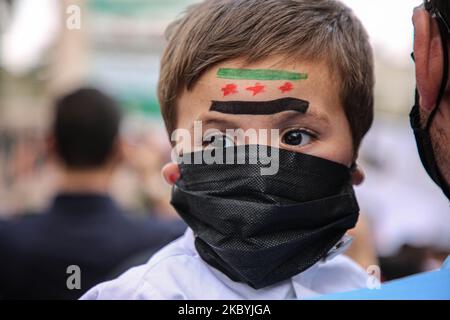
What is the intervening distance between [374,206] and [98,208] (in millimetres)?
2285

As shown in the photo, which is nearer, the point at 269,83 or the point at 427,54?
the point at 427,54

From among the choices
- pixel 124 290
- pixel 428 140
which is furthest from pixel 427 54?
pixel 124 290

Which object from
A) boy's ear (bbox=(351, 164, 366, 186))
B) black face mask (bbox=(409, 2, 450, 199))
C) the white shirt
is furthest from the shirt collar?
black face mask (bbox=(409, 2, 450, 199))

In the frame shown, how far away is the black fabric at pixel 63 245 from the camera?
8.52 feet

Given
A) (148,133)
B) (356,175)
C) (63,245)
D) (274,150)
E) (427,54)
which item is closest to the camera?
A: (427,54)

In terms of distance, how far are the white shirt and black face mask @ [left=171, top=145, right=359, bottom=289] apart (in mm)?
36

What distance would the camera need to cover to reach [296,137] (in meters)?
1.48

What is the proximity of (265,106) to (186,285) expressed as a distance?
0.47 metres

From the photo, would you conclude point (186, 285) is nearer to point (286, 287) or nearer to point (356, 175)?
point (286, 287)

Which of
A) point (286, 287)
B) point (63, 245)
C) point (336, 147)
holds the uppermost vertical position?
point (336, 147)

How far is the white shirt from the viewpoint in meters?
1.49

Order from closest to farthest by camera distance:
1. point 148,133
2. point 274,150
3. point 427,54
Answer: point 427,54 → point 274,150 → point 148,133

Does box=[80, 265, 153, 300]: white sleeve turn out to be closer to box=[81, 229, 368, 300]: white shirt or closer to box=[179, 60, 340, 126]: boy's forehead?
box=[81, 229, 368, 300]: white shirt

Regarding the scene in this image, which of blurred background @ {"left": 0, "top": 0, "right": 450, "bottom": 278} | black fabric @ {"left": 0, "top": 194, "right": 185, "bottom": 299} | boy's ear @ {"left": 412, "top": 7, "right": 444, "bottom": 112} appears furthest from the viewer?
blurred background @ {"left": 0, "top": 0, "right": 450, "bottom": 278}
